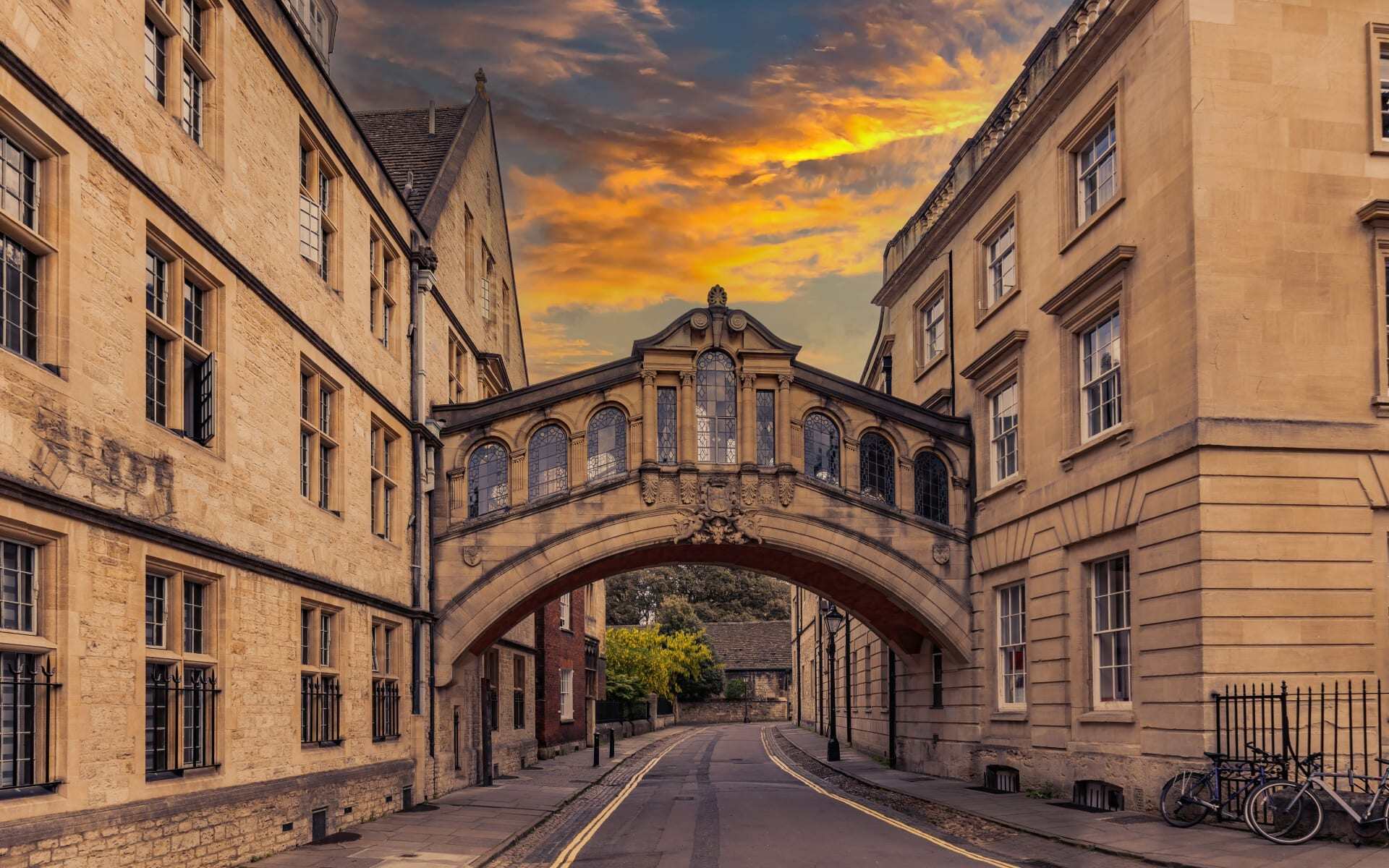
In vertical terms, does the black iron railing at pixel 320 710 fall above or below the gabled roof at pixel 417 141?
below

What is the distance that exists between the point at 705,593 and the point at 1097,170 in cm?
8511

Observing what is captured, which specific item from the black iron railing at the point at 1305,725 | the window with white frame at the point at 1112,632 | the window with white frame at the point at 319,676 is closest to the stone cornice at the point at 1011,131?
the window with white frame at the point at 1112,632

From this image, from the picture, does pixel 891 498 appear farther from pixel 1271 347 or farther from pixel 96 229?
pixel 96 229

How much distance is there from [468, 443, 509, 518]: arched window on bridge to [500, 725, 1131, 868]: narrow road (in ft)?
20.6

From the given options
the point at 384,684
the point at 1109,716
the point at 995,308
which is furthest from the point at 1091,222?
the point at 384,684

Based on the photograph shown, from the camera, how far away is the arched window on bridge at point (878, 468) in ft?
87.9

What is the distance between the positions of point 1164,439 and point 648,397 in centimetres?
1105

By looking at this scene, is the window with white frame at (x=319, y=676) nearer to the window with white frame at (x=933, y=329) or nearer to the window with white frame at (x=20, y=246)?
the window with white frame at (x=20, y=246)

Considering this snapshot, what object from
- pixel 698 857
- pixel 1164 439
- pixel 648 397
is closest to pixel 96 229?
pixel 698 857

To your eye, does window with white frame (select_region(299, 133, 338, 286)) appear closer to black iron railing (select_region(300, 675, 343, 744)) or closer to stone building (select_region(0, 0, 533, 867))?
stone building (select_region(0, 0, 533, 867))

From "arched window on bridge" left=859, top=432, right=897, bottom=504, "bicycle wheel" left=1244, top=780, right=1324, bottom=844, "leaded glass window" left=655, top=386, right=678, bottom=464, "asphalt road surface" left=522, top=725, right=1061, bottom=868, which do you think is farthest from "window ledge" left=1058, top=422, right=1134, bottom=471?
"leaded glass window" left=655, top=386, right=678, bottom=464

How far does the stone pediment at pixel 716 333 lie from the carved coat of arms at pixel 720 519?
9.09 feet

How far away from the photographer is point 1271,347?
17.3 meters

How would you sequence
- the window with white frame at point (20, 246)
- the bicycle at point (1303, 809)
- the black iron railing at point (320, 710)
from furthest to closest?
the black iron railing at point (320, 710) → the bicycle at point (1303, 809) → the window with white frame at point (20, 246)
